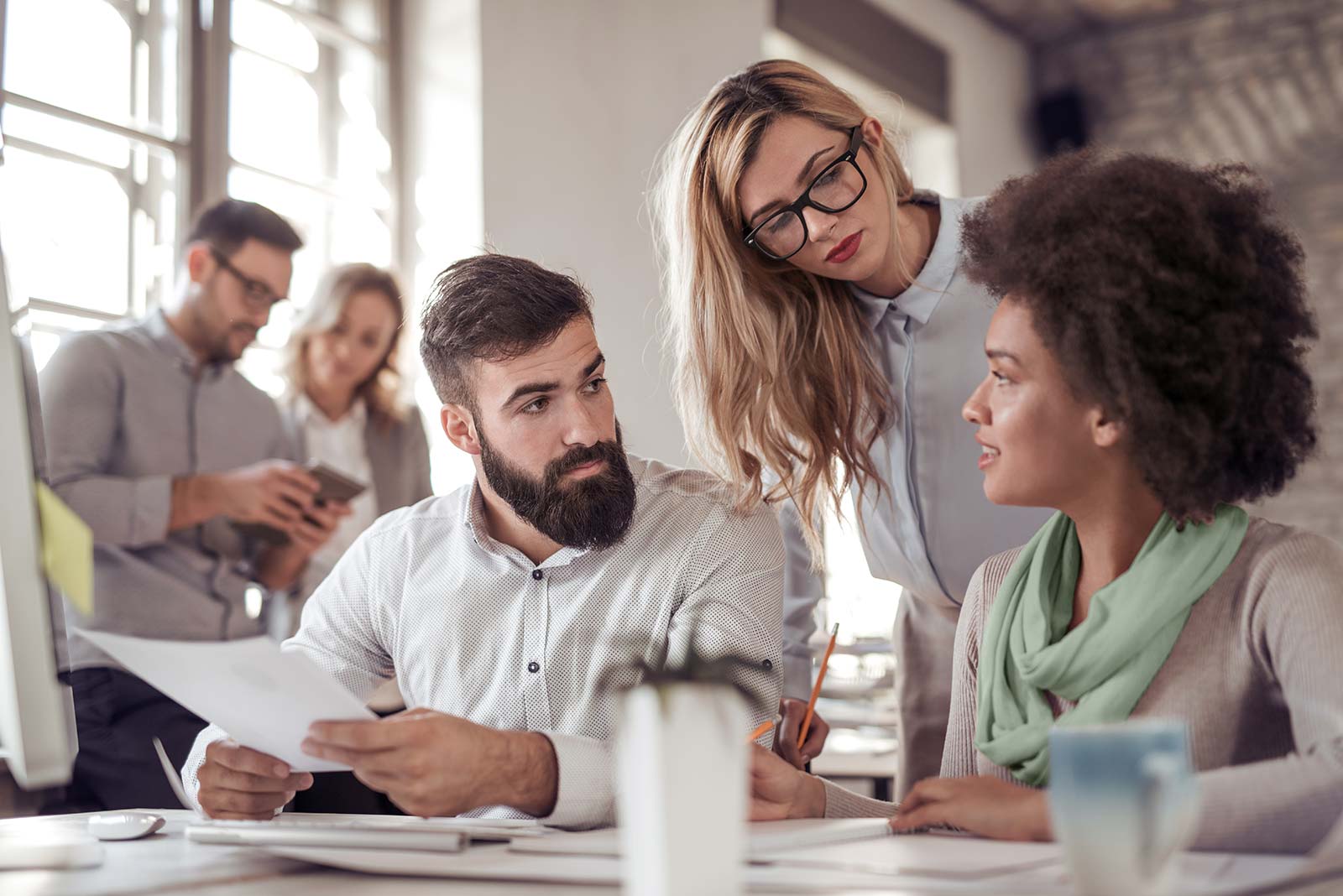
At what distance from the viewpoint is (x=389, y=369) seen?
11.1 feet

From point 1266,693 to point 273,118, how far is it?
346cm

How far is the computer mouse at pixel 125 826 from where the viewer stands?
1.26 m

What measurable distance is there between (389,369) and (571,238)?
1.02 metres

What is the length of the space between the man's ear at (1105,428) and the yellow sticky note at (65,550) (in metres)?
0.90

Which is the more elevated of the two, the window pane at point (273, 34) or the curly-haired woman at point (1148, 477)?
the window pane at point (273, 34)

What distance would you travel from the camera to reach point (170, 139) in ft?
11.8

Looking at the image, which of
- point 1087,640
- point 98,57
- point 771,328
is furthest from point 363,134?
point 1087,640

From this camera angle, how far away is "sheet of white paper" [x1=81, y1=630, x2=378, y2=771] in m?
1.03

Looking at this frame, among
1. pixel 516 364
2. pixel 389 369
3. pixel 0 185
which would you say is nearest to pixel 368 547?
pixel 516 364

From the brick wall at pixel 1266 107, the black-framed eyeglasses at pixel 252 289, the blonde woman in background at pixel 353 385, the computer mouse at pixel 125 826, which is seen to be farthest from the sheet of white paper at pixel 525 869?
the brick wall at pixel 1266 107

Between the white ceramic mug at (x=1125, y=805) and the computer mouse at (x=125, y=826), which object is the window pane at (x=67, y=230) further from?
the white ceramic mug at (x=1125, y=805)

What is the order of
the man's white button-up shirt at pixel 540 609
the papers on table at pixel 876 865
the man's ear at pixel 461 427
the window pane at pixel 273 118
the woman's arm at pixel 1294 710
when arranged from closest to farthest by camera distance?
the papers on table at pixel 876 865
the woman's arm at pixel 1294 710
the man's white button-up shirt at pixel 540 609
the man's ear at pixel 461 427
the window pane at pixel 273 118

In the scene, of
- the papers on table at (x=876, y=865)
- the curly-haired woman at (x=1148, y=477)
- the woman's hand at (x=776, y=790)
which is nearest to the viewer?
the papers on table at (x=876, y=865)

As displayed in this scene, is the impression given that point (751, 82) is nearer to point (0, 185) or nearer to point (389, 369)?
point (389, 369)
